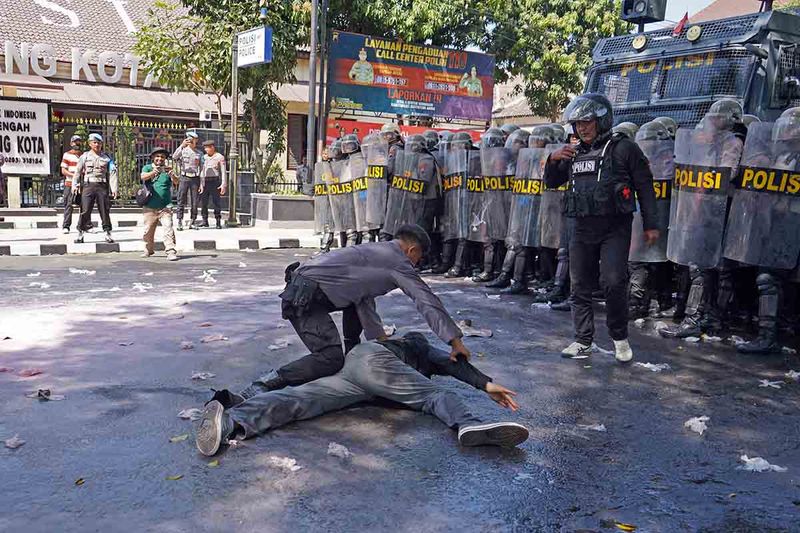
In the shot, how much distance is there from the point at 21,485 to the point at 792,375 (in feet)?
16.3

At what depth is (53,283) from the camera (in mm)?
8961

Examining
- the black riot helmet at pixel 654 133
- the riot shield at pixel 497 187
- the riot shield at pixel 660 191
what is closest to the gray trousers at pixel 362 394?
the riot shield at pixel 660 191

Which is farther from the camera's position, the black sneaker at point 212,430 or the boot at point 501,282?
the boot at point 501,282

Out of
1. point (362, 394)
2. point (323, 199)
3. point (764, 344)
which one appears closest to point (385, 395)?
point (362, 394)

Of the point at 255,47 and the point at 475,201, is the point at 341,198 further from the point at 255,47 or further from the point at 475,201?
the point at 255,47

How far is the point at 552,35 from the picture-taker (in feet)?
84.6

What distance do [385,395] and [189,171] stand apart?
12992mm

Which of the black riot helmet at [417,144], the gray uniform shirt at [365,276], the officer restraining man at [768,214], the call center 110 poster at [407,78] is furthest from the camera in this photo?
the call center 110 poster at [407,78]

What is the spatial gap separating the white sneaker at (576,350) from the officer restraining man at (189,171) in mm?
11703

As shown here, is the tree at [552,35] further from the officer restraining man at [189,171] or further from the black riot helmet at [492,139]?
the black riot helmet at [492,139]

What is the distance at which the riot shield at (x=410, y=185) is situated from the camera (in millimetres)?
9883

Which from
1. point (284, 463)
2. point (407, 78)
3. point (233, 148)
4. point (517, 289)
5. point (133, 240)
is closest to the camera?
point (284, 463)

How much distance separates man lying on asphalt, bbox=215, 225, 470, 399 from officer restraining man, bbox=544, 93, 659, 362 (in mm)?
Answer: 1891

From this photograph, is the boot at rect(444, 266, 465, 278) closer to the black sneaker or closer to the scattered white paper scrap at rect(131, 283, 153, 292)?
the scattered white paper scrap at rect(131, 283, 153, 292)
